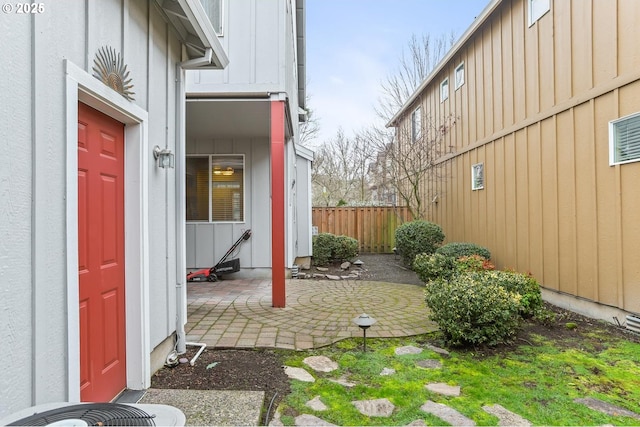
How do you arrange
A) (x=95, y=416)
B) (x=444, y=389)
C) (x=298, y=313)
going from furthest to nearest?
(x=298, y=313), (x=444, y=389), (x=95, y=416)

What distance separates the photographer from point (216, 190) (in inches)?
293

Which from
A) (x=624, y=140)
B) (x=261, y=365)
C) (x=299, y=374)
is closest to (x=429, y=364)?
(x=299, y=374)

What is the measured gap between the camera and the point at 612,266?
4.53 m

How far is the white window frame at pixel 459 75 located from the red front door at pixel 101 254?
8.64m

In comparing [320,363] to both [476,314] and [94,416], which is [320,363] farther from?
[94,416]

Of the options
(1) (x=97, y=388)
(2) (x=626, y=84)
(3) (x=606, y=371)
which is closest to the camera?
(1) (x=97, y=388)

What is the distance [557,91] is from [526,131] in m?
0.92

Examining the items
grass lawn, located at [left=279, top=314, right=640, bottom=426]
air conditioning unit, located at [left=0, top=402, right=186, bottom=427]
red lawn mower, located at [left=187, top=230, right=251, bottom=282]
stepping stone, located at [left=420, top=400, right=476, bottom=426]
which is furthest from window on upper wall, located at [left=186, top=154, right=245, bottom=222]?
air conditioning unit, located at [left=0, top=402, right=186, bottom=427]

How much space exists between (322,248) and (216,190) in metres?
3.43

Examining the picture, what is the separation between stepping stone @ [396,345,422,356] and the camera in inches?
142

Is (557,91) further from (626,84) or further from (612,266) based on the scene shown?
(612,266)

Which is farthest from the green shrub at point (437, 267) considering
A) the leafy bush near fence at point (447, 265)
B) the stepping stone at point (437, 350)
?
the stepping stone at point (437, 350)

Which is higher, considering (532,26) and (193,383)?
(532,26)

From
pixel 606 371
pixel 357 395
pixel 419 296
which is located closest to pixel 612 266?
pixel 606 371
